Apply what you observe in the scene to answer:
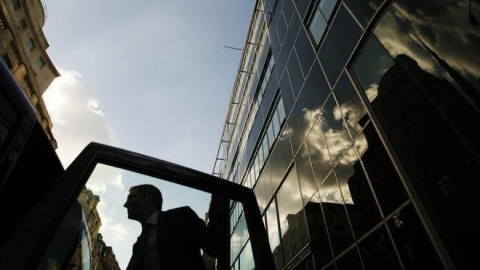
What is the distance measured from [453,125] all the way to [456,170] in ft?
2.37

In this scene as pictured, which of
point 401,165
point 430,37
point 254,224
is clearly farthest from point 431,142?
point 254,224

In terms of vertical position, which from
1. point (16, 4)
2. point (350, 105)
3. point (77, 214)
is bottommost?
point (77, 214)

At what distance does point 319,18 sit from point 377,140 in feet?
18.7

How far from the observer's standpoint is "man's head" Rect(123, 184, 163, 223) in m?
2.14

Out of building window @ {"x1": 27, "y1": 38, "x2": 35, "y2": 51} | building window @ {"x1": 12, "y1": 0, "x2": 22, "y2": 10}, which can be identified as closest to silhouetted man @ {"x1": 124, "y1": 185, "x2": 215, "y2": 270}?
building window @ {"x1": 12, "y1": 0, "x2": 22, "y2": 10}

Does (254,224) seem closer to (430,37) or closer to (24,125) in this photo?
(24,125)

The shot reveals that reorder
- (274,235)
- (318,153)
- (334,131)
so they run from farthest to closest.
A: 1. (274,235)
2. (318,153)
3. (334,131)

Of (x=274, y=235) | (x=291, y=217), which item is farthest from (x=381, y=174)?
→ (x=274, y=235)

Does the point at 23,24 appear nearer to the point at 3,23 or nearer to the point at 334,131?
the point at 3,23

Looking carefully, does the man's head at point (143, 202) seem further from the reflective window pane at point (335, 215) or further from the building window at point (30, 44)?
the building window at point (30, 44)

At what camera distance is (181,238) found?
225 cm

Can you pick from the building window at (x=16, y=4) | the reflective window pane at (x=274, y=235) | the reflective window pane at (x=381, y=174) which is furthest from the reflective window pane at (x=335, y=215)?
the building window at (x=16, y=4)

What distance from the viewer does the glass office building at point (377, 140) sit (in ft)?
14.4

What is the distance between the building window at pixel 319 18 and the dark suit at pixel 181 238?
8744 millimetres
